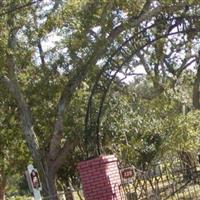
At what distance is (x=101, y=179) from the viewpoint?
13680 mm

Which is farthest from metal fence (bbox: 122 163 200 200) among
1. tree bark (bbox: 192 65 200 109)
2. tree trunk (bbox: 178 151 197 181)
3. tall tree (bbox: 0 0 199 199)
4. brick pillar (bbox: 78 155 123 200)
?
tree bark (bbox: 192 65 200 109)

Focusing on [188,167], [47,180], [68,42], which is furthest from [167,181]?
[68,42]

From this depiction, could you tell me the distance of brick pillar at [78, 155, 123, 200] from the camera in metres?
13.6

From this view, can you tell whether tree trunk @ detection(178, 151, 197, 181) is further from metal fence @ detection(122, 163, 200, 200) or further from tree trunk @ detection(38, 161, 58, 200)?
tree trunk @ detection(38, 161, 58, 200)

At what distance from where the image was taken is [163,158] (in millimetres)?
22141

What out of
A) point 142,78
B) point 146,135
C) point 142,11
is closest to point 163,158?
point 146,135

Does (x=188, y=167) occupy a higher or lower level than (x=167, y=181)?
higher

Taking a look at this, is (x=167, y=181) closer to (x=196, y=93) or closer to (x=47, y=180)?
(x=47, y=180)

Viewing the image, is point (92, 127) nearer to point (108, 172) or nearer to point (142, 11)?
point (108, 172)

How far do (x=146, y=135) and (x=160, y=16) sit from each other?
638cm

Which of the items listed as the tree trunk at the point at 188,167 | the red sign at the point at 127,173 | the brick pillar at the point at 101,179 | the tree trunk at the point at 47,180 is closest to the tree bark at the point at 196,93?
the tree trunk at the point at 188,167

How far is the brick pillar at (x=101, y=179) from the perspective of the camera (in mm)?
13617

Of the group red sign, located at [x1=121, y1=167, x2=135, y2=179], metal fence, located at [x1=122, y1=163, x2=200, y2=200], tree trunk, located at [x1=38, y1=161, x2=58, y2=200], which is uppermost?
tree trunk, located at [x1=38, y1=161, x2=58, y2=200]

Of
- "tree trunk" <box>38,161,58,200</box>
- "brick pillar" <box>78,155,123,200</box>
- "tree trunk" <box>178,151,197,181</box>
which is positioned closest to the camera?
"tree trunk" <box>178,151,197,181</box>
